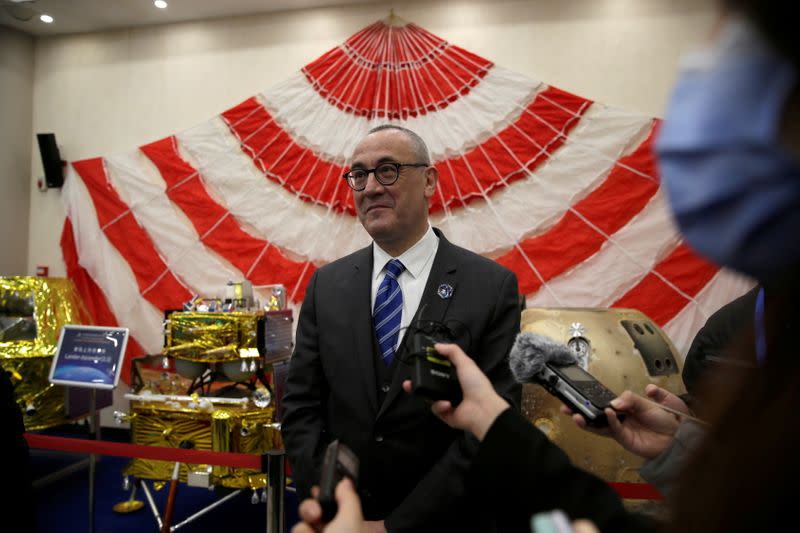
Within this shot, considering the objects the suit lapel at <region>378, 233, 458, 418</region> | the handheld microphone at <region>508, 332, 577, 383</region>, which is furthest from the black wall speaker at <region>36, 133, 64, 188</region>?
the handheld microphone at <region>508, 332, 577, 383</region>

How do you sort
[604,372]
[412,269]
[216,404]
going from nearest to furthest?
[412,269], [604,372], [216,404]

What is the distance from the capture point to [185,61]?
15.4 ft

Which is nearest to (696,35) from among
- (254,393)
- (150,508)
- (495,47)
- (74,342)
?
(495,47)

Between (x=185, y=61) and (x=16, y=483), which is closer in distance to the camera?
(x=16, y=483)

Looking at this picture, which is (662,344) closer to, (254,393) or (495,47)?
(254,393)

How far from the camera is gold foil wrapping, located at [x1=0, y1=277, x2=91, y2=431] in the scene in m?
3.54

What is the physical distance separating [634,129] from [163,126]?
4.04 meters

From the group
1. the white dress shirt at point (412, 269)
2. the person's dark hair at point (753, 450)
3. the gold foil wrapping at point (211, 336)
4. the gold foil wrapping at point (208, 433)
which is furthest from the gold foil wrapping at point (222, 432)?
the person's dark hair at point (753, 450)

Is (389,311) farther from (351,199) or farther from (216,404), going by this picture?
(351,199)

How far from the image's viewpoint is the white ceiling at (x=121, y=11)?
14.3 feet

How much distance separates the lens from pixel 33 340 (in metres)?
3.66

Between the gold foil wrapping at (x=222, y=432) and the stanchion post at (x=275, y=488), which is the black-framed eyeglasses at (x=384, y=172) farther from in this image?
the gold foil wrapping at (x=222, y=432)

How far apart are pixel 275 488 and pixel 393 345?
0.81 meters

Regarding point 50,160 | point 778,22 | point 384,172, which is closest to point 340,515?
point 778,22
